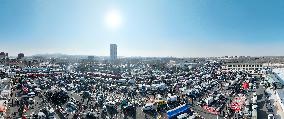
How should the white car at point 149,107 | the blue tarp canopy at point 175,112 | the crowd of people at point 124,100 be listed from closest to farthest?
the blue tarp canopy at point 175,112 < the crowd of people at point 124,100 < the white car at point 149,107

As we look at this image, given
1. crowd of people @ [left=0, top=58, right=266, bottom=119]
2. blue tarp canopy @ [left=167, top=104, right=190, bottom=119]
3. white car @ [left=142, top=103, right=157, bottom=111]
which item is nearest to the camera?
blue tarp canopy @ [left=167, top=104, right=190, bottom=119]

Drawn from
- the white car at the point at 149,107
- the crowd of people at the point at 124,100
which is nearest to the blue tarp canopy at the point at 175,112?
the crowd of people at the point at 124,100

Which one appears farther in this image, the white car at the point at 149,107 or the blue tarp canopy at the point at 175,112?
the white car at the point at 149,107

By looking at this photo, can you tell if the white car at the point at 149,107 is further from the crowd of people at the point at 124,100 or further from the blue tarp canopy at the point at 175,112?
the blue tarp canopy at the point at 175,112

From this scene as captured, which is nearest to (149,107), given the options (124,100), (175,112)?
(124,100)

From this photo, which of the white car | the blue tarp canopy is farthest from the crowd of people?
the blue tarp canopy

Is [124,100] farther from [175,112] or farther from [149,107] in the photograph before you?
[175,112]

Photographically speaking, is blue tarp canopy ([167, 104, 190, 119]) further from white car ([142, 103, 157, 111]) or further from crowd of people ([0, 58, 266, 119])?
white car ([142, 103, 157, 111])

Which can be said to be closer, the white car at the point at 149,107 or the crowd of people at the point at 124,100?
the crowd of people at the point at 124,100

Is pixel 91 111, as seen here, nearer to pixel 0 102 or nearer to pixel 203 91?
pixel 0 102

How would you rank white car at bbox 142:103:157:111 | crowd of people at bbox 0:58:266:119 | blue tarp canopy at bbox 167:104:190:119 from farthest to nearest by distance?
white car at bbox 142:103:157:111 → crowd of people at bbox 0:58:266:119 → blue tarp canopy at bbox 167:104:190:119

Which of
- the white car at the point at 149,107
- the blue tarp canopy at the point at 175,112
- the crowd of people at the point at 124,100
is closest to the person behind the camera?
the blue tarp canopy at the point at 175,112
